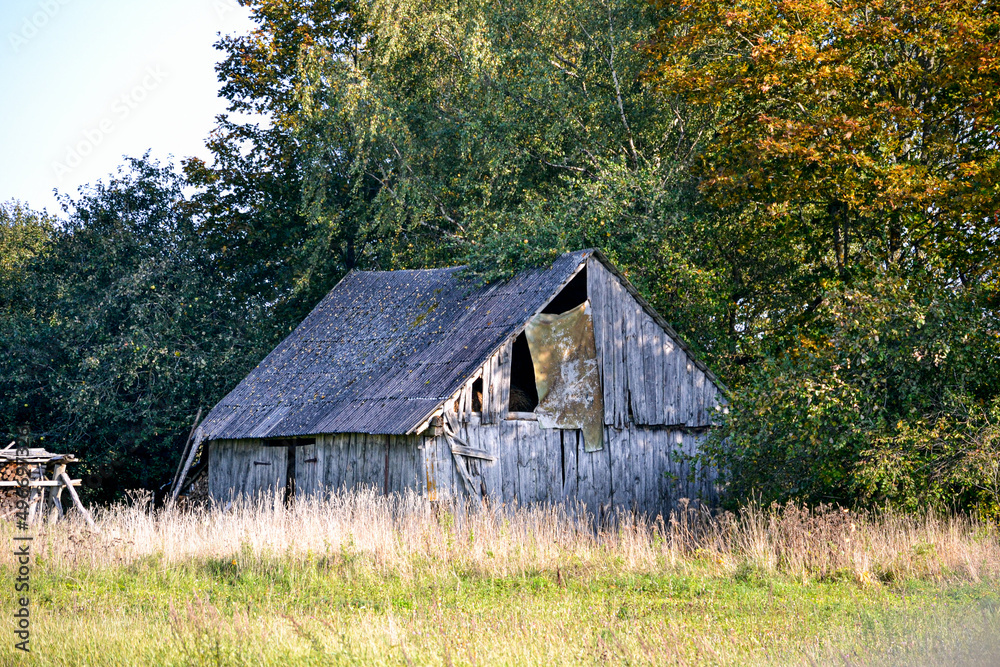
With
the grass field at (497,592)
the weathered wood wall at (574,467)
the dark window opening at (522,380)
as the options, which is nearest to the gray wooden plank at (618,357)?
the weathered wood wall at (574,467)

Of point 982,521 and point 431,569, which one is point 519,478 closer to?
point 431,569

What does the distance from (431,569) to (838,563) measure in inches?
185

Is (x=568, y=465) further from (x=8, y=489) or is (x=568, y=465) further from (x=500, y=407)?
(x=8, y=489)

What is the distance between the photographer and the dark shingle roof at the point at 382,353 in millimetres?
16609

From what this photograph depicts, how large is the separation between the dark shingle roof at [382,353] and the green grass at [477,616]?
4.60 metres

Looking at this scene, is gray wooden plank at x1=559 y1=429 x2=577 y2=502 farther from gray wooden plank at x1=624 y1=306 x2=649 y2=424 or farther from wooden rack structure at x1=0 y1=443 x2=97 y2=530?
wooden rack structure at x1=0 y1=443 x2=97 y2=530

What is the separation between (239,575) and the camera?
1146 centimetres

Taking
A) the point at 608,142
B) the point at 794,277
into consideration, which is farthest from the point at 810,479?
the point at 608,142

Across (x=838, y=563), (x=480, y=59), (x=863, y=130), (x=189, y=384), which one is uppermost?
(x=480, y=59)

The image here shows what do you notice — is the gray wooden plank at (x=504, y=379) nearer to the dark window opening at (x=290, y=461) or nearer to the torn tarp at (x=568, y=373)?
the torn tarp at (x=568, y=373)

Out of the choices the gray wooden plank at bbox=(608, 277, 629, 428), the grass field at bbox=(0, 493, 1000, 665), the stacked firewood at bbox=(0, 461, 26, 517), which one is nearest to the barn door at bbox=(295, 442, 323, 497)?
the grass field at bbox=(0, 493, 1000, 665)

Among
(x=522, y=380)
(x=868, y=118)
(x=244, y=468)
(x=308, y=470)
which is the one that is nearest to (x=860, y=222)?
(x=868, y=118)

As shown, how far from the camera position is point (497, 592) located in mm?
10672

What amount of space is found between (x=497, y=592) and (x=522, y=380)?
26.7 feet
